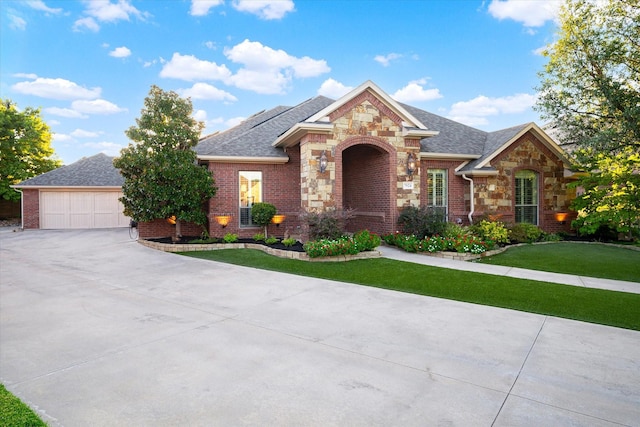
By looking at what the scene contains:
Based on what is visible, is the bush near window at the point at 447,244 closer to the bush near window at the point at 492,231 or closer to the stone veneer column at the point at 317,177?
the bush near window at the point at 492,231

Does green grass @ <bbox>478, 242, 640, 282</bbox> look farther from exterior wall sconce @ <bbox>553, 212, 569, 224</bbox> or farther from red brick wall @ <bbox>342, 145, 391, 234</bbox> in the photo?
red brick wall @ <bbox>342, 145, 391, 234</bbox>

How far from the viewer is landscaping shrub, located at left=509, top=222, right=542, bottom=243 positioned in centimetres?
1396

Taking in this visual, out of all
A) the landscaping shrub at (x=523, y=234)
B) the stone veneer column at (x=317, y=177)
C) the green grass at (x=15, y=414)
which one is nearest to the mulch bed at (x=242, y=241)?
the stone veneer column at (x=317, y=177)

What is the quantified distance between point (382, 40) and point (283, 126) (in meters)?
5.71

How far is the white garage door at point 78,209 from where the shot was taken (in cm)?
2131

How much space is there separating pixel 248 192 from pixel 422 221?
6.78 m

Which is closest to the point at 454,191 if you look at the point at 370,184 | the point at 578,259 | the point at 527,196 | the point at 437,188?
the point at 437,188

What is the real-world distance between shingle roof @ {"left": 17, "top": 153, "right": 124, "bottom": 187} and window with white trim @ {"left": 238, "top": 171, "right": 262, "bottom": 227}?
1112 centimetres

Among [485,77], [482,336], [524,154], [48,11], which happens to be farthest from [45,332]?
[485,77]

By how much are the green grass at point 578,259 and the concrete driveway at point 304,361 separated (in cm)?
490

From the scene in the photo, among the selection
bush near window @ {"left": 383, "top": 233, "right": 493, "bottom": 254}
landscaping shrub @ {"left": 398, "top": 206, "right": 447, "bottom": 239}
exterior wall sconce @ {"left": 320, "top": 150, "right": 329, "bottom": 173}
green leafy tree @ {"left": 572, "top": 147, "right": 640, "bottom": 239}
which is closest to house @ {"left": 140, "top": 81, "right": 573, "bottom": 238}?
exterior wall sconce @ {"left": 320, "top": 150, "right": 329, "bottom": 173}

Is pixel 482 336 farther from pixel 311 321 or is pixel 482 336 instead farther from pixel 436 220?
pixel 436 220

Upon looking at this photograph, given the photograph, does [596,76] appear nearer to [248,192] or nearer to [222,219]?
[248,192]

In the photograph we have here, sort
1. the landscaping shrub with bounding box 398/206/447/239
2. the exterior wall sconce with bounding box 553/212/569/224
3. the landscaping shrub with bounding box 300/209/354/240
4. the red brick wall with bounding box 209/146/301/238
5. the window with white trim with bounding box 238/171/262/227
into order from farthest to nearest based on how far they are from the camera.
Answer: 1. the exterior wall sconce with bounding box 553/212/569/224
2. the window with white trim with bounding box 238/171/262/227
3. the red brick wall with bounding box 209/146/301/238
4. the landscaping shrub with bounding box 398/206/447/239
5. the landscaping shrub with bounding box 300/209/354/240
